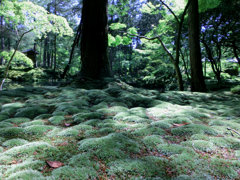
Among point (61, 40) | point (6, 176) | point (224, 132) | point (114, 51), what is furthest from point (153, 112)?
point (114, 51)

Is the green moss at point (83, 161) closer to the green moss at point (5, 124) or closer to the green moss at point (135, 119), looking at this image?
the green moss at point (135, 119)

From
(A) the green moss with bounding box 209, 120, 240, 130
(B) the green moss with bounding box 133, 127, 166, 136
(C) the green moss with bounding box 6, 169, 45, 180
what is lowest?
(C) the green moss with bounding box 6, 169, 45, 180

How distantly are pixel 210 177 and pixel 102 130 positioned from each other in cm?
173

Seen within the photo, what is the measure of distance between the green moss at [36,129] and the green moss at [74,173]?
4.25 feet

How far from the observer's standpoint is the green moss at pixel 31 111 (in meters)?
3.58

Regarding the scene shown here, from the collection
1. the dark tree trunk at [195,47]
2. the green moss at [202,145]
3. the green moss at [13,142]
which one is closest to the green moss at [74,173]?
the green moss at [13,142]

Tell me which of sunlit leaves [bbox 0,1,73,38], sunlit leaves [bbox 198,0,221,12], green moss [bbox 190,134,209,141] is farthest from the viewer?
sunlit leaves [bbox 0,1,73,38]

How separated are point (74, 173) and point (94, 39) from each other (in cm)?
586

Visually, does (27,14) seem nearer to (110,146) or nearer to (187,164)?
(110,146)

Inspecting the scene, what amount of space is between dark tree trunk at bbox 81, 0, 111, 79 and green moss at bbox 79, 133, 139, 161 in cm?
472

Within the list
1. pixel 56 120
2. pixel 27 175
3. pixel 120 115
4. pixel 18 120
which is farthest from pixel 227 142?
pixel 18 120

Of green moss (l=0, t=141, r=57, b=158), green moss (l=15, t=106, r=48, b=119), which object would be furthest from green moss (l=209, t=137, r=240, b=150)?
green moss (l=15, t=106, r=48, b=119)

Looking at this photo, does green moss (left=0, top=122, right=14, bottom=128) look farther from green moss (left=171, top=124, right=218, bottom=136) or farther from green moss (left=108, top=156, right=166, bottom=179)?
green moss (left=171, top=124, right=218, bottom=136)

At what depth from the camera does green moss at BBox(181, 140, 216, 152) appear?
2205mm
